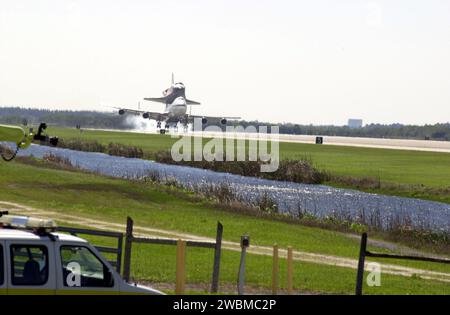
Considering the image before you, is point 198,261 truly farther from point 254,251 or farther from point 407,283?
point 407,283

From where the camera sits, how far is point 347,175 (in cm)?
9050

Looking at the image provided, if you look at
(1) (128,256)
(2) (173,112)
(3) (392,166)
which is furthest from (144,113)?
(1) (128,256)

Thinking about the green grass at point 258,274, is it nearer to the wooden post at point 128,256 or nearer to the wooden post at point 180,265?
the wooden post at point 128,256

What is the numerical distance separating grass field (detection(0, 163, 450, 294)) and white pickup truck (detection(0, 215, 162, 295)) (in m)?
10.7

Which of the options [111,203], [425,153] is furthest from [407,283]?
[425,153]

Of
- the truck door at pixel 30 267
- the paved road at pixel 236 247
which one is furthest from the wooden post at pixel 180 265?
the paved road at pixel 236 247

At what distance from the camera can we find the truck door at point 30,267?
51.1 ft

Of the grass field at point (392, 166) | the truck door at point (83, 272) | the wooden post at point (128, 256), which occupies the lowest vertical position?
the grass field at point (392, 166)

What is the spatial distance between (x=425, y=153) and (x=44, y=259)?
400ft

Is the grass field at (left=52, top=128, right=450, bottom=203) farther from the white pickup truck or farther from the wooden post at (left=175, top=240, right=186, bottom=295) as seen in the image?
the white pickup truck

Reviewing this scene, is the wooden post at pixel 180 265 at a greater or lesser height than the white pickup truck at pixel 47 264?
lesser

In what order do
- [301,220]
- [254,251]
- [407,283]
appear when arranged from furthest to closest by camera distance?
[301,220] < [254,251] < [407,283]

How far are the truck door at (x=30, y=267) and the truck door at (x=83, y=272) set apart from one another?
0.20 m
